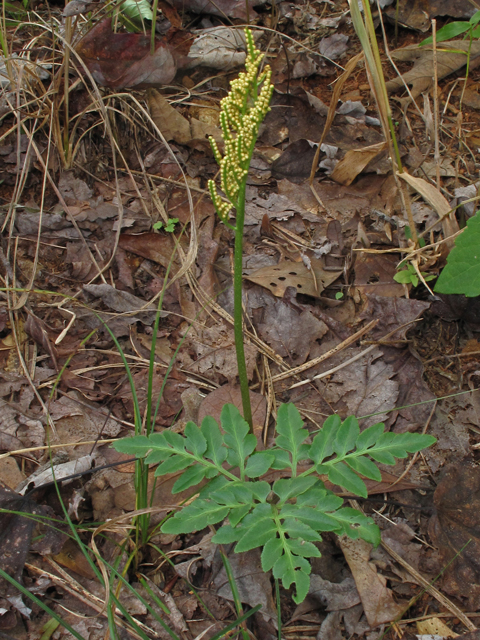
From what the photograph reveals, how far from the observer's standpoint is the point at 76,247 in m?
3.03

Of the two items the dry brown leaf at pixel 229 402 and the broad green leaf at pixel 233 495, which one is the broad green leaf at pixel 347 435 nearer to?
the broad green leaf at pixel 233 495

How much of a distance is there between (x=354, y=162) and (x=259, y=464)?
2255 millimetres

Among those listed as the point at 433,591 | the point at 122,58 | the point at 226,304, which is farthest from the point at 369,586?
the point at 122,58

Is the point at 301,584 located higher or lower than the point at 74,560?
higher

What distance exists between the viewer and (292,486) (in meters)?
1.72

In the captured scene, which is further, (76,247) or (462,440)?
(76,247)

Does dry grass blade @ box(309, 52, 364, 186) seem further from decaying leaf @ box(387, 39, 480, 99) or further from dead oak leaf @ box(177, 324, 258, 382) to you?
dead oak leaf @ box(177, 324, 258, 382)

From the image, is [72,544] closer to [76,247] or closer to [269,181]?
[76,247]

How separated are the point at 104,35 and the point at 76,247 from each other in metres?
1.44

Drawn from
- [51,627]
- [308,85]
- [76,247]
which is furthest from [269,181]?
[51,627]

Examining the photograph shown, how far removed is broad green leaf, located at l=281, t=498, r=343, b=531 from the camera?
61.9 inches

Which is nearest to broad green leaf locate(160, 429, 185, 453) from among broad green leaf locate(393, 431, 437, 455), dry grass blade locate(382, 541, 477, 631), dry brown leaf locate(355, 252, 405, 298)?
broad green leaf locate(393, 431, 437, 455)

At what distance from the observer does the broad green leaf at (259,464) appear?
1.77 m

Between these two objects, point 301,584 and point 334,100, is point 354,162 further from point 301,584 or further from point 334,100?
point 301,584
